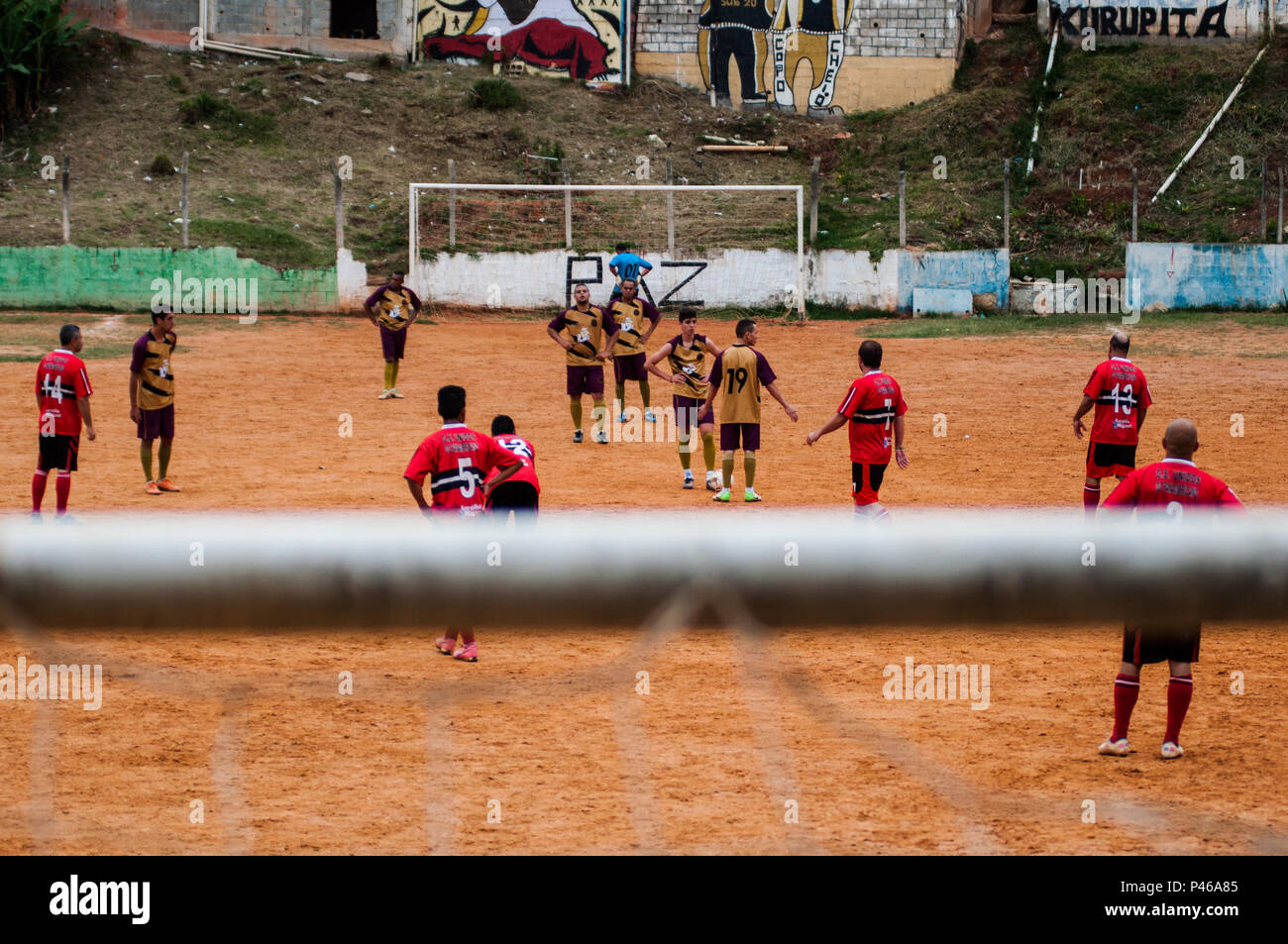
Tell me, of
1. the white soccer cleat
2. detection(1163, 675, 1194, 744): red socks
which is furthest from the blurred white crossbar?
the white soccer cleat

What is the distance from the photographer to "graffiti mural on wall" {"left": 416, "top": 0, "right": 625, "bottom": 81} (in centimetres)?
4206

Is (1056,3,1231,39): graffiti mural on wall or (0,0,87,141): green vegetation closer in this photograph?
(0,0,87,141): green vegetation

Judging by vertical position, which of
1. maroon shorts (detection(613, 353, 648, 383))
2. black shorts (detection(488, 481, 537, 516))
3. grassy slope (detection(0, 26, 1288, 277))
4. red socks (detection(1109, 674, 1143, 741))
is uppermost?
grassy slope (detection(0, 26, 1288, 277))

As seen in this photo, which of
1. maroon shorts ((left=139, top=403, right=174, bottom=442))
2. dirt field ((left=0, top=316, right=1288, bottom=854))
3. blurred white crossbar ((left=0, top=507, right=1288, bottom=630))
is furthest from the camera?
maroon shorts ((left=139, top=403, right=174, bottom=442))

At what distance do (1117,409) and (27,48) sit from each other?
3377cm

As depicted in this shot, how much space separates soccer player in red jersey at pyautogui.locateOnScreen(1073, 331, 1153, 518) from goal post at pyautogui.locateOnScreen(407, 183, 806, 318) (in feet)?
62.5

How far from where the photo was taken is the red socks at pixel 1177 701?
23.6 ft

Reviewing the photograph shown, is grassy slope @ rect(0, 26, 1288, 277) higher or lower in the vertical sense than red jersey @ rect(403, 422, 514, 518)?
higher

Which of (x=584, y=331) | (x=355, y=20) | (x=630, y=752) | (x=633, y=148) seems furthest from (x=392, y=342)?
(x=355, y=20)

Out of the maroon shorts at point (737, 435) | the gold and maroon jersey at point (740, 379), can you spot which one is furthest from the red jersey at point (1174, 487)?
the maroon shorts at point (737, 435)

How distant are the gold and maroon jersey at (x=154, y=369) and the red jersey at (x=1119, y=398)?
8.58m

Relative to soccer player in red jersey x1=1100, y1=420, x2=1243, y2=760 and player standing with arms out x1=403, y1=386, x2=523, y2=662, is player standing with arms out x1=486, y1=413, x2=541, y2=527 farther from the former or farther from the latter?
soccer player in red jersey x1=1100, y1=420, x2=1243, y2=760

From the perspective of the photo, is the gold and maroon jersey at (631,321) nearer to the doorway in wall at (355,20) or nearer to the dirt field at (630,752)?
the dirt field at (630,752)

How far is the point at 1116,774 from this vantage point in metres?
7.08
